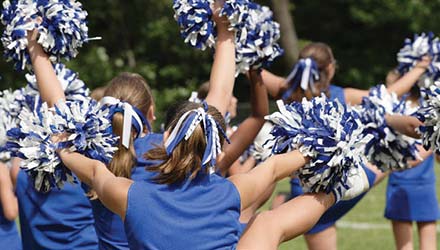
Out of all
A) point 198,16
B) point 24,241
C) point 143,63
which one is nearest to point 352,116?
point 198,16

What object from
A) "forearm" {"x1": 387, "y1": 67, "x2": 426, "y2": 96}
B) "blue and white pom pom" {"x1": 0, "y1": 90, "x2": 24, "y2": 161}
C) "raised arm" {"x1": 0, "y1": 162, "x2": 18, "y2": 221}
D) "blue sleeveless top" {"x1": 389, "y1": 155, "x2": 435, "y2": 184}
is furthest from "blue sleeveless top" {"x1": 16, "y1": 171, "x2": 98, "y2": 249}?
"blue sleeveless top" {"x1": 389, "y1": 155, "x2": 435, "y2": 184}

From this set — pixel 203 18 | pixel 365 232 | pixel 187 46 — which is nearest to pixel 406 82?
pixel 203 18

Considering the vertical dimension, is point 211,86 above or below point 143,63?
above

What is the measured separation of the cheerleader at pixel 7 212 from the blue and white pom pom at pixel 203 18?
160 centimetres

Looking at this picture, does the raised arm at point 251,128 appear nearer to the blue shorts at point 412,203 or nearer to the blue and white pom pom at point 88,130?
the blue and white pom pom at point 88,130

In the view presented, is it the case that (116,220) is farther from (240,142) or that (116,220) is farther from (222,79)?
(240,142)

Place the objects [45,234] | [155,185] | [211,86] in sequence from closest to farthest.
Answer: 1. [155,185]
2. [211,86]
3. [45,234]

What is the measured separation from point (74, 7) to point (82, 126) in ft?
2.76

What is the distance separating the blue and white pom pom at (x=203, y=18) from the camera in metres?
4.38

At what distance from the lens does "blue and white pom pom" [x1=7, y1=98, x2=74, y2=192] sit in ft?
12.9

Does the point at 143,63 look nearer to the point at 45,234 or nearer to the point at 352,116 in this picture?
the point at 45,234

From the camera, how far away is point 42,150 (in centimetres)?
Answer: 392

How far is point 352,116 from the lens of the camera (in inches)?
156

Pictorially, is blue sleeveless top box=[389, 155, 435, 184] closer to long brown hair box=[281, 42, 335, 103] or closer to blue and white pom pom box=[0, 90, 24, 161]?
long brown hair box=[281, 42, 335, 103]
